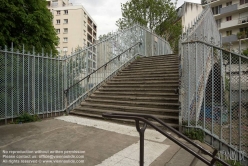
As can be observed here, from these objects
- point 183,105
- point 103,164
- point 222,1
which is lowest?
point 103,164

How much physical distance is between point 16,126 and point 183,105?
451 centimetres

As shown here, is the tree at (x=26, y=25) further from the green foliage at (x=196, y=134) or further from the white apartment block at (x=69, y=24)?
the white apartment block at (x=69, y=24)

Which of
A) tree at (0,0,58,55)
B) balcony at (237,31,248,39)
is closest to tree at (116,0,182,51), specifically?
tree at (0,0,58,55)

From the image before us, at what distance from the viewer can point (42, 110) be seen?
17.9 feet

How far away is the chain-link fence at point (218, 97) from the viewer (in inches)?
146

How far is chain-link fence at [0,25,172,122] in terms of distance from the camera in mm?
4703

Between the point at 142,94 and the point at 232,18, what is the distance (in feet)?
106

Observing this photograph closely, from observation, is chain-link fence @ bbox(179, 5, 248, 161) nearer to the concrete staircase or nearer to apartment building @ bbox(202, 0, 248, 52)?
the concrete staircase

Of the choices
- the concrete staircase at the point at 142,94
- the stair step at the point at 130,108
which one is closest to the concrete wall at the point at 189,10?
the concrete staircase at the point at 142,94

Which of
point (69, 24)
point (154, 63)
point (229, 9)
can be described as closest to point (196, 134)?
point (154, 63)

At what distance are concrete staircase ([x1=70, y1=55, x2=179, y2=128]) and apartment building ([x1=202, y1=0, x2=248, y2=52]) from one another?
24.9 meters

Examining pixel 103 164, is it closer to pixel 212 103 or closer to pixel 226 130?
pixel 212 103

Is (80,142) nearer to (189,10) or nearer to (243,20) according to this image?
(189,10)

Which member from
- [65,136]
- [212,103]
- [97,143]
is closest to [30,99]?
[65,136]
